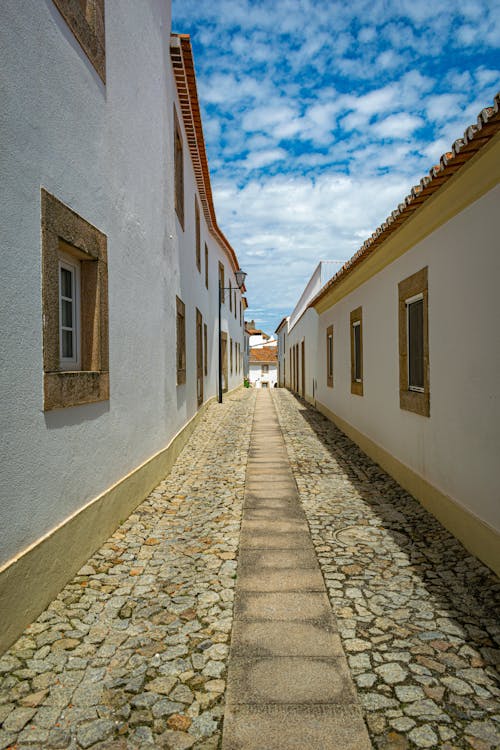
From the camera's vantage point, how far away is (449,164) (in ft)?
12.5

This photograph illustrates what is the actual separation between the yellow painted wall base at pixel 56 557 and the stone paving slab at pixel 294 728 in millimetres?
1339

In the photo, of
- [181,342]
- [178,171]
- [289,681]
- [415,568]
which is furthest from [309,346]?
[289,681]

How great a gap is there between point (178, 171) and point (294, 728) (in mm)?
8265

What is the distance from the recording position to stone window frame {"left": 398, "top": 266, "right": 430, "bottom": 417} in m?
5.33

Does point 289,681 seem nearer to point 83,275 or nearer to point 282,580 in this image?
point 282,580

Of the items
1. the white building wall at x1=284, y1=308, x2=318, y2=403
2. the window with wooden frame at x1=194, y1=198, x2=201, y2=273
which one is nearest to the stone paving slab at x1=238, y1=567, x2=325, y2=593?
the window with wooden frame at x1=194, y1=198, x2=201, y2=273

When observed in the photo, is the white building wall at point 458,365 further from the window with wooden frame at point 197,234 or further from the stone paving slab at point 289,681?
the window with wooden frame at point 197,234

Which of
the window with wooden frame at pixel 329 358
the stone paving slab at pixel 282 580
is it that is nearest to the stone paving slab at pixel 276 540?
the stone paving slab at pixel 282 580

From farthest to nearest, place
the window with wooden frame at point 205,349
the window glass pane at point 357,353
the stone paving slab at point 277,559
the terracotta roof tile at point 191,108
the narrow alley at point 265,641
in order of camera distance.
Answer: the window with wooden frame at point 205,349 → the window glass pane at point 357,353 → the terracotta roof tile at point 191,108 → the stone paving slab at point 277,559 → the narrow alley at point 265,641

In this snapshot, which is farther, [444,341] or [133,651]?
[444,341]

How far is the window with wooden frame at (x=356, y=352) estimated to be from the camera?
8.98 metres

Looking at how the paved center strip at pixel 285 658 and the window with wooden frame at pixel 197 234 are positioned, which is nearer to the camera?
the paved center strip at pixel 285 658

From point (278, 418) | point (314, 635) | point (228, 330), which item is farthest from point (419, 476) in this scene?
point (228, 330)

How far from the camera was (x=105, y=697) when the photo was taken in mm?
2455
